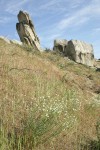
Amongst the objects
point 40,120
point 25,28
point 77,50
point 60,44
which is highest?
point 25,28

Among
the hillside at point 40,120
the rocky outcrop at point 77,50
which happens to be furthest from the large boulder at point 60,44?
the hillside at point 40,120

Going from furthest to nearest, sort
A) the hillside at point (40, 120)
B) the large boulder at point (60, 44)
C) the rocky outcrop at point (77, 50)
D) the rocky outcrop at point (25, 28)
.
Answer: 1. the large boulder at point (60, 44)
2. the rocky outcrop at point (25, 28)
3. the rocky outcrop at point (77, 50)
4. the hillside at point (40, 120)

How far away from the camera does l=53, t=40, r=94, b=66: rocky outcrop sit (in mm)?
31531

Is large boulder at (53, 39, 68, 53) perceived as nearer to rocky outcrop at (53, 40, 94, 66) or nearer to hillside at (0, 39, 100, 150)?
rocky outcrop at (53, 40, 94, 66)

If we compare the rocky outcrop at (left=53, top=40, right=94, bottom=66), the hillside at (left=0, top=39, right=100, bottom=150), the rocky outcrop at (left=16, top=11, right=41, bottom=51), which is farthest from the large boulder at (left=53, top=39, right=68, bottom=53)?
the hillside at (left=0, top=39, right=100, bottom=150)

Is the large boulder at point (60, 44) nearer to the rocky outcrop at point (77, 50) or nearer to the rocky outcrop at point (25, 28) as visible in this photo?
the rocky outcrop at point (77, 50)

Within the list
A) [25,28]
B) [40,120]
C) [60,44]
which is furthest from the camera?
[60,44]

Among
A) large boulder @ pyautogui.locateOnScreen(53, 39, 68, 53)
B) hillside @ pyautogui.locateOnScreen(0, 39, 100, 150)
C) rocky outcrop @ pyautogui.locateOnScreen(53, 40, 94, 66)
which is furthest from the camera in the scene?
large boulder @ pyautogui.locateOnScreen(53, 39, 68, 53)

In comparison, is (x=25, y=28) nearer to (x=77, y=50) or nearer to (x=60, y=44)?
(x=60, y=44)

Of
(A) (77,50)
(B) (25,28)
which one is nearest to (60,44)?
(A) (77,50)

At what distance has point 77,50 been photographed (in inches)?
1253

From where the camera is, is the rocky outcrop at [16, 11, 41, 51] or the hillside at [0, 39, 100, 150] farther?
the rocky outcrop at [16, 11, 41, 51]

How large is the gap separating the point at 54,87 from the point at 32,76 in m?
0.85

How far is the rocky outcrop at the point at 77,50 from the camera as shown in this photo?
3153 cm
